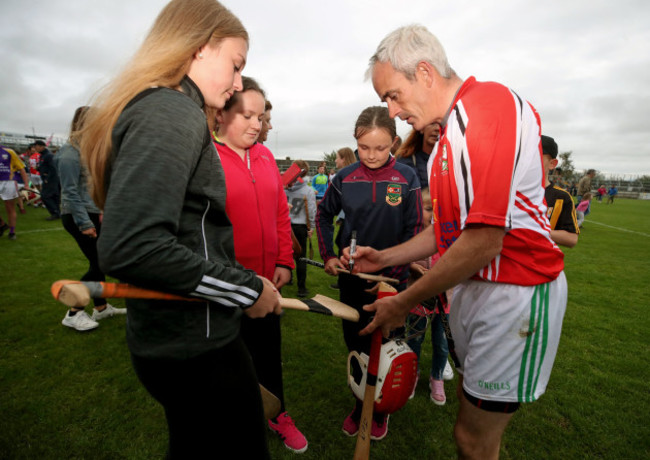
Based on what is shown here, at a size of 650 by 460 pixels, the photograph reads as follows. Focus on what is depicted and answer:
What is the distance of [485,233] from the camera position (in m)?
1.30

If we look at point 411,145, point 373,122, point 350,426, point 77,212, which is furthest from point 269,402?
point 77,212

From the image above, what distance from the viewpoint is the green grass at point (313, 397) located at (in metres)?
2.52

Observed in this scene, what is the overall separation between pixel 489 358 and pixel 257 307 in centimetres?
104

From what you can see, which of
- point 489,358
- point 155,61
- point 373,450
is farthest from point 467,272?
point 373,450

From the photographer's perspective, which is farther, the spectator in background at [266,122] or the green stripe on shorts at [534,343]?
the spectator in background at [266,122]

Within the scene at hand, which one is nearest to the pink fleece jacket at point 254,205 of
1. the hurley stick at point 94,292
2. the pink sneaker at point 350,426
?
the hurley stick at point 94,292

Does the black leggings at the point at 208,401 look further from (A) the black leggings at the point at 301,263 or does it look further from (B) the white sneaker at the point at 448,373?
(A) the black leggings at the point at 301,263

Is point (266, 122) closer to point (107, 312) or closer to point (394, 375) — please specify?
point (394, 375)

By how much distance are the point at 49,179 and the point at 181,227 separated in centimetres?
1263

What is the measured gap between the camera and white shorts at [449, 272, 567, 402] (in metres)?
1.42

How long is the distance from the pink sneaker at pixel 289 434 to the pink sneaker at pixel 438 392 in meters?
1.31

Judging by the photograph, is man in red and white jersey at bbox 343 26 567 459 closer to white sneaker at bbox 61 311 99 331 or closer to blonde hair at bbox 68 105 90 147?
blonde hair at bbox 68 105 90 147

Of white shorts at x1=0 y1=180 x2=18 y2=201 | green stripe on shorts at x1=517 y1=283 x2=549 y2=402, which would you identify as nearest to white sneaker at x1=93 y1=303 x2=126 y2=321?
green stripe on shorts at x1=517 y1=283 x2=549 y2=402

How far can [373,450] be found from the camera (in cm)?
251
